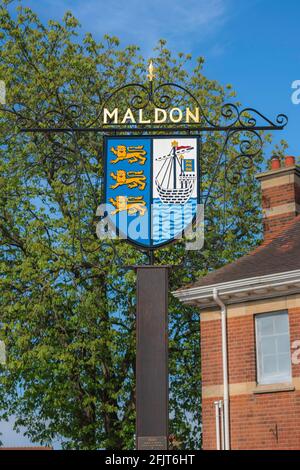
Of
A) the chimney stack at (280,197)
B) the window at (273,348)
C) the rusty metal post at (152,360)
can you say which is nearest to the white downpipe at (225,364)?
the window at (273,348)

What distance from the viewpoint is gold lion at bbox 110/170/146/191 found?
52.6 feet

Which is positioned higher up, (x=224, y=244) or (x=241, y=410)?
(x=224, y=244)

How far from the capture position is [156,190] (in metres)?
16.0

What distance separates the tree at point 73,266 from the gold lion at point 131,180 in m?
11.5

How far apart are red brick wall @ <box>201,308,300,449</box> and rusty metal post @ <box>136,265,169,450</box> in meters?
7.24

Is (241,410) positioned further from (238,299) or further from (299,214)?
(299,214)

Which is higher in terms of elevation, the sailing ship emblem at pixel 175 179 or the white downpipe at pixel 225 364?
the sailing ship emblem at pixel 175 179

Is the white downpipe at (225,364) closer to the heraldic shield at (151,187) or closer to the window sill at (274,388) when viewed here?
the window sill at (274,388)

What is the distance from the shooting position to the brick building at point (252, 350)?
21.5m

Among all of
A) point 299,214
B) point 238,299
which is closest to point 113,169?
point 238,299

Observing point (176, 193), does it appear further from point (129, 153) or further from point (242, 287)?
point (242, 287)

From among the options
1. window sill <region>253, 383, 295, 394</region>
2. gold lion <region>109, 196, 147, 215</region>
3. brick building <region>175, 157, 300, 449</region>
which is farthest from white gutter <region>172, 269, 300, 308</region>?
gold lion <region>109, 196, 147, 215</region>

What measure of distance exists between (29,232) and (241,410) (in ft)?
35.3
